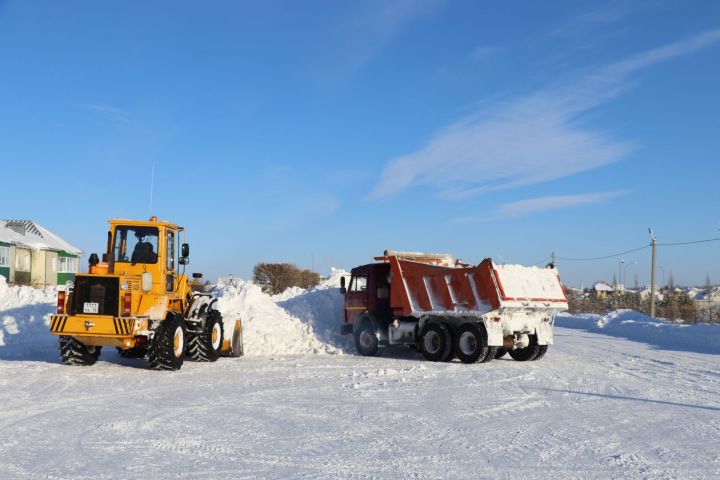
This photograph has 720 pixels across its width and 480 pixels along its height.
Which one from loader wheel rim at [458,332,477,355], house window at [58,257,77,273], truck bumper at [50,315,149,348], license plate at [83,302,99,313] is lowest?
loader wheel rim at [458,332,477,355]

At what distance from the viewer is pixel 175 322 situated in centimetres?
1438

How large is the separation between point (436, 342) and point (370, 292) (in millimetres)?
2503

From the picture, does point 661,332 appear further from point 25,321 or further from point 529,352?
point 25,321

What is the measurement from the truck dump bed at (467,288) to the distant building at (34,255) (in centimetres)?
3236

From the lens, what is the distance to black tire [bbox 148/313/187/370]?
1401cm

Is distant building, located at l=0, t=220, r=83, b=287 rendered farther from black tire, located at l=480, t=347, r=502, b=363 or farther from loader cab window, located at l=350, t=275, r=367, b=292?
black tire, located at l=480, t=347, r=502, b=363

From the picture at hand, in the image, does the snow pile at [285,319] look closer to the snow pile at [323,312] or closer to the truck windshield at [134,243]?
the snow pile at [323,312]

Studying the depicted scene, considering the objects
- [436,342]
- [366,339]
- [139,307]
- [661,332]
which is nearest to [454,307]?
[436,342]

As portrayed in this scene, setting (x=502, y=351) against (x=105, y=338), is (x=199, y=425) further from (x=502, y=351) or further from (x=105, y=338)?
(x=502, y=351)

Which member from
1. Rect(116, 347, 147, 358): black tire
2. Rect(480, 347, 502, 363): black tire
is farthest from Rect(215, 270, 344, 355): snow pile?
Rect(480, 347, 502, 363): black tire

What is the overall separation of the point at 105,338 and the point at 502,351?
9112 millimetres

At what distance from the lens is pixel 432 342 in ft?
55.3

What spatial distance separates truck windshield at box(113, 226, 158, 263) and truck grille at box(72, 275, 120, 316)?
3.23 feet

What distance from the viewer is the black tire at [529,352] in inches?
671
